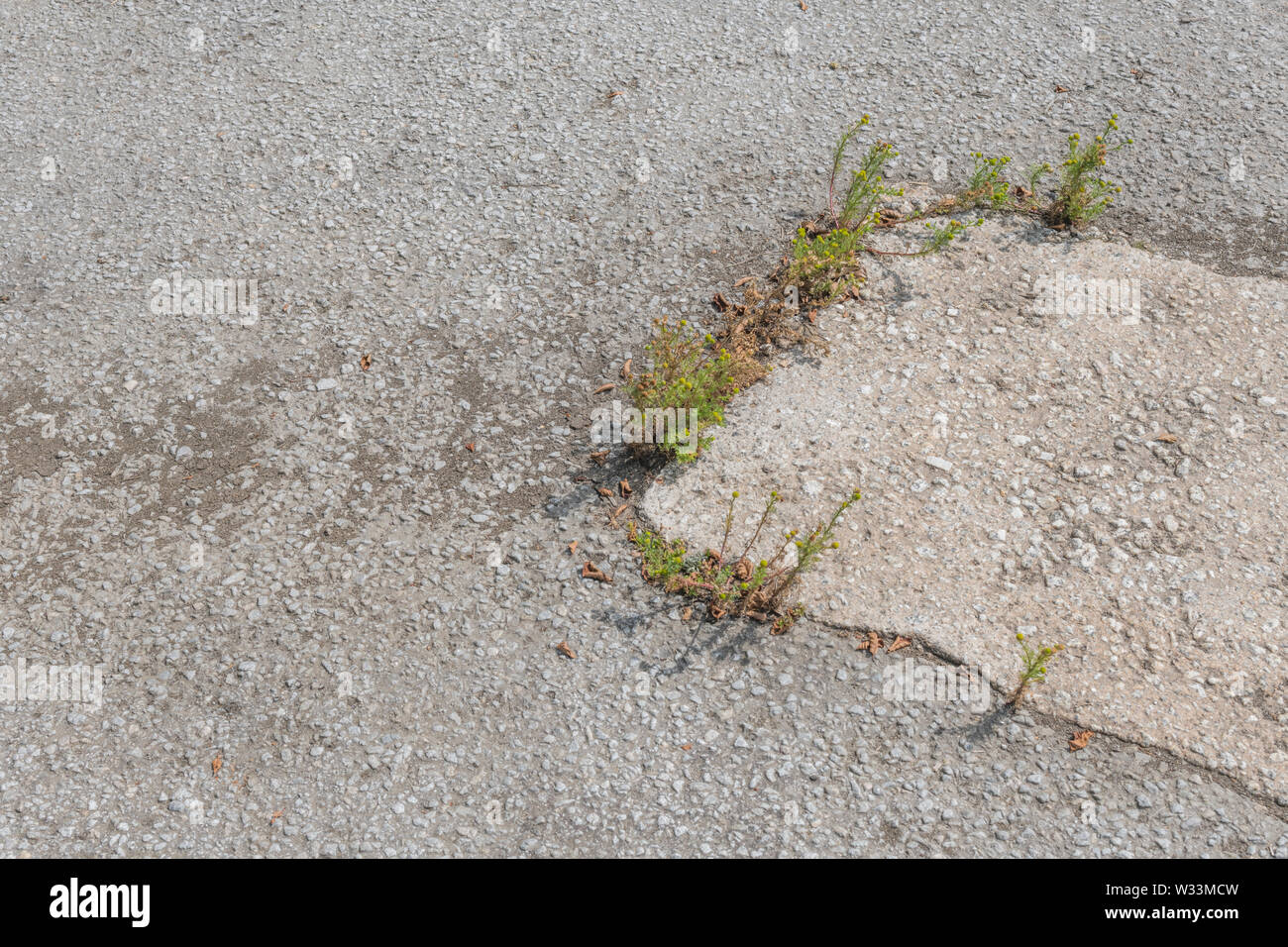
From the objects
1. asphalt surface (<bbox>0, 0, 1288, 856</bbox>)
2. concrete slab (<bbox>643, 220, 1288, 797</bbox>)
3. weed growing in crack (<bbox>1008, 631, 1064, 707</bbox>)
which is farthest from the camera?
concrete slab (<bbox>643, 220, 1288, 797</bbox>)

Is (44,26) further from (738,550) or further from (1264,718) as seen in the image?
(1264,718)

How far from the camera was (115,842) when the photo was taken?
3.52 metres

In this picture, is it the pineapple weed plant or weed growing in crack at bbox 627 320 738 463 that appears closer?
the pineapple weed plant

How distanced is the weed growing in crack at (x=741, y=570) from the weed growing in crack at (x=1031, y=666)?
38.0 inches

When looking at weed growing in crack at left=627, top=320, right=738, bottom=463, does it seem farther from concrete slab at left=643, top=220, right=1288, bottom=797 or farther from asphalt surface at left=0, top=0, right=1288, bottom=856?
asphalt surface at left=0, top=0, right=1288, bottom=856

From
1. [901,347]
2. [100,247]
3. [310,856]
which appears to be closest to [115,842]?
[310,856]

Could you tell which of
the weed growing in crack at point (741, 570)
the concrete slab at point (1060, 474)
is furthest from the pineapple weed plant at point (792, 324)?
the concrete slab at point (1060, 474)

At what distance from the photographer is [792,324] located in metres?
5.24

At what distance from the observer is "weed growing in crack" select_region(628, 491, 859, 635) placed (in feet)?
13.4

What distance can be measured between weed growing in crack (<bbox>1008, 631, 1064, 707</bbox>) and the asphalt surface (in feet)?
0.47

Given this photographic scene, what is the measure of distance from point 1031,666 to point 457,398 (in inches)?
128

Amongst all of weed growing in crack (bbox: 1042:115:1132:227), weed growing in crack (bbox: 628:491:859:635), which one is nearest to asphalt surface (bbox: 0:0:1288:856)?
weed growing in crack (bbox: 628:491:859:635)

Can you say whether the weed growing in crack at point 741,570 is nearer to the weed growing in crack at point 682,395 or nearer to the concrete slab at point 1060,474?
the concrete slab at point 1060,474

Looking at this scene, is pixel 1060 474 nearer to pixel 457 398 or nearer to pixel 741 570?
pixel 741 570
